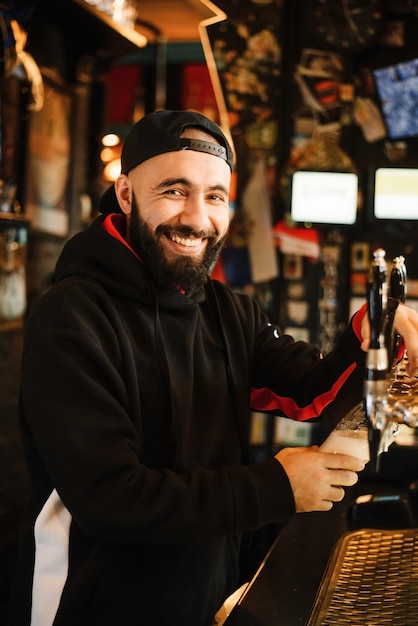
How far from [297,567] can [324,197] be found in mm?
2208

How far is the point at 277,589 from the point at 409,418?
65 cm

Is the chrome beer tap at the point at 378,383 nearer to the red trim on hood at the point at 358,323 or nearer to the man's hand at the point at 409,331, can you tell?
the man's hand at the point at 409,331

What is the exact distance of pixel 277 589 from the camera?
68.7 inches

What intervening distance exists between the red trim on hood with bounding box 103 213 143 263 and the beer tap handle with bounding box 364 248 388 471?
61 cm

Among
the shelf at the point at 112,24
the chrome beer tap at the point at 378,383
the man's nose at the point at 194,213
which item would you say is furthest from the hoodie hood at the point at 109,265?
the shelf at the point at 112,24

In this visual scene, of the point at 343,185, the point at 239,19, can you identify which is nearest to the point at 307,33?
the point at 239,19

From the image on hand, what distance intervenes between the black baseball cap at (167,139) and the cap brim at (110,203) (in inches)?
5.1

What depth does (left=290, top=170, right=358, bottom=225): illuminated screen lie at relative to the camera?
3.72 meters

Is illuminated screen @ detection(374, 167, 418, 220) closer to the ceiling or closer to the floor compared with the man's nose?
closer to the ceiling

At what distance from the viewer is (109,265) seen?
1696mm

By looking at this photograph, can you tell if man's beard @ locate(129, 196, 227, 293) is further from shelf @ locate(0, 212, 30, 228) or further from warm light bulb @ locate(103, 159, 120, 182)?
warm light bulb @ locate(103, 159, 120, 182)

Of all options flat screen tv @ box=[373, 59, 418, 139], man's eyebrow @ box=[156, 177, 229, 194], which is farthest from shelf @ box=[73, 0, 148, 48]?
man's eyebrow @ box=[156, 177, 229, 194]

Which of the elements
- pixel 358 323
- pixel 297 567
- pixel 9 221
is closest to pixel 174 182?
pixel 358 323

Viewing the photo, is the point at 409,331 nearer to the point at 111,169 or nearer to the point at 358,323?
the point at 358,323
